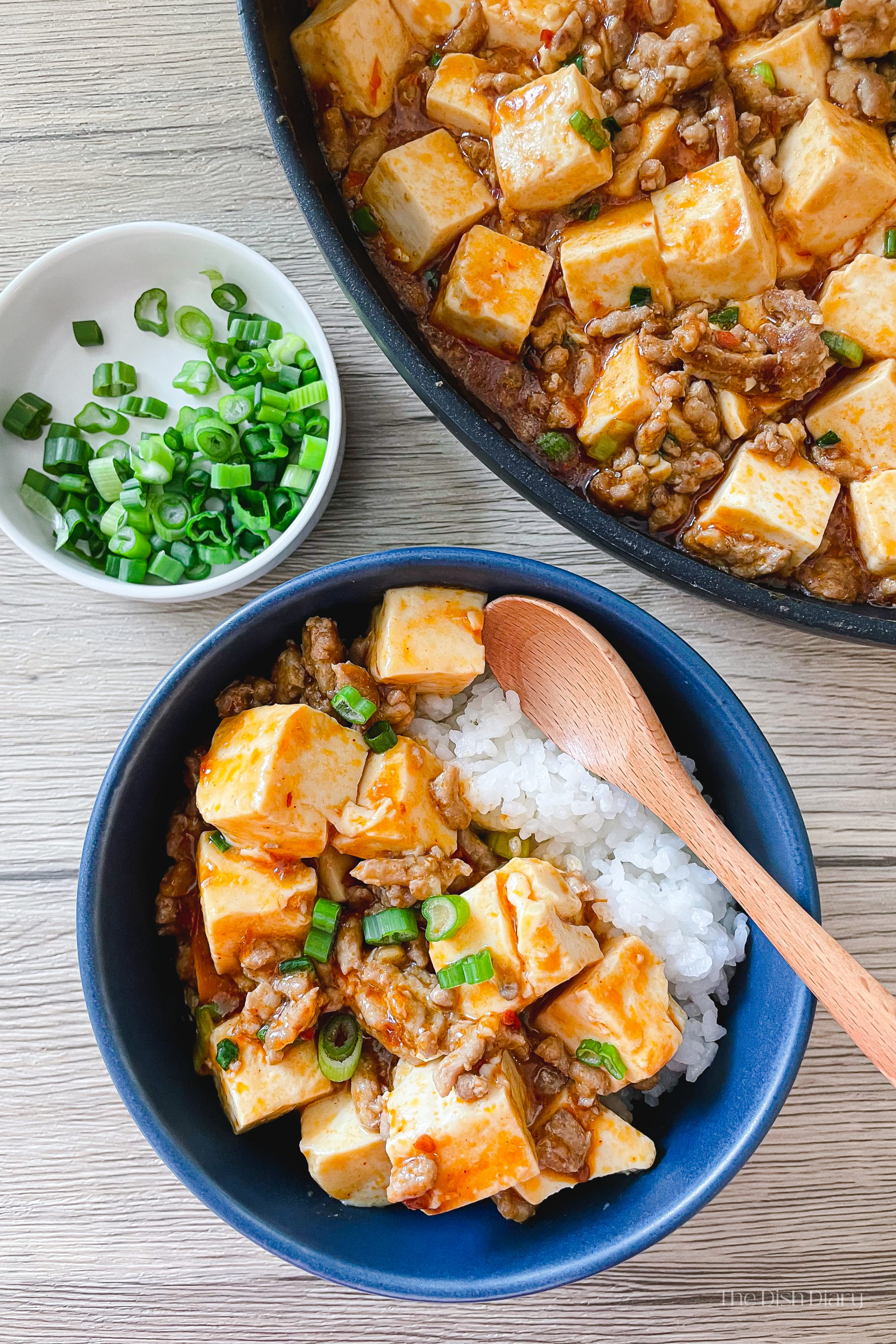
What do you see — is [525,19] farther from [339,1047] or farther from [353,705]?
[339,1047]

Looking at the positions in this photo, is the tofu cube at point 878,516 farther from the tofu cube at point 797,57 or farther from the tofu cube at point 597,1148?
the tofu cube at point 597,1148

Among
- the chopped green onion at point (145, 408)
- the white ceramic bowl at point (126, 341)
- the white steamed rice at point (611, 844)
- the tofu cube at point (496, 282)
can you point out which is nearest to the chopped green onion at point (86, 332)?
the white ceramic bowl at point (126, 341)

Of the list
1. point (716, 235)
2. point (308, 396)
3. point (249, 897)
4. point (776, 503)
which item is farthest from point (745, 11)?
point (249, 897)

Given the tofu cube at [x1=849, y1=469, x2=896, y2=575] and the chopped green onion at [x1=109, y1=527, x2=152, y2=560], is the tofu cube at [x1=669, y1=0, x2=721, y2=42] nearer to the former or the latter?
the tofu cube at [x1=849, y1=469, x2=896, y2=575]

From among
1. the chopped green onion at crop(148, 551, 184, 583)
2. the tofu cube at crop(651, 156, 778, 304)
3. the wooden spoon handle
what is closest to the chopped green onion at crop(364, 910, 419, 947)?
the wooden spoon handle

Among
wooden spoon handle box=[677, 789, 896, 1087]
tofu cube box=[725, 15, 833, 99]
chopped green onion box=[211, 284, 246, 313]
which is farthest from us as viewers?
chopped green onion box=[211, 284, 246, 313]

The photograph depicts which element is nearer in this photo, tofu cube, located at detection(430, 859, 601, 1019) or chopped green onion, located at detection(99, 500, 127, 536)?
tofu cube, located at detection(430, 859, 601, 1019)
